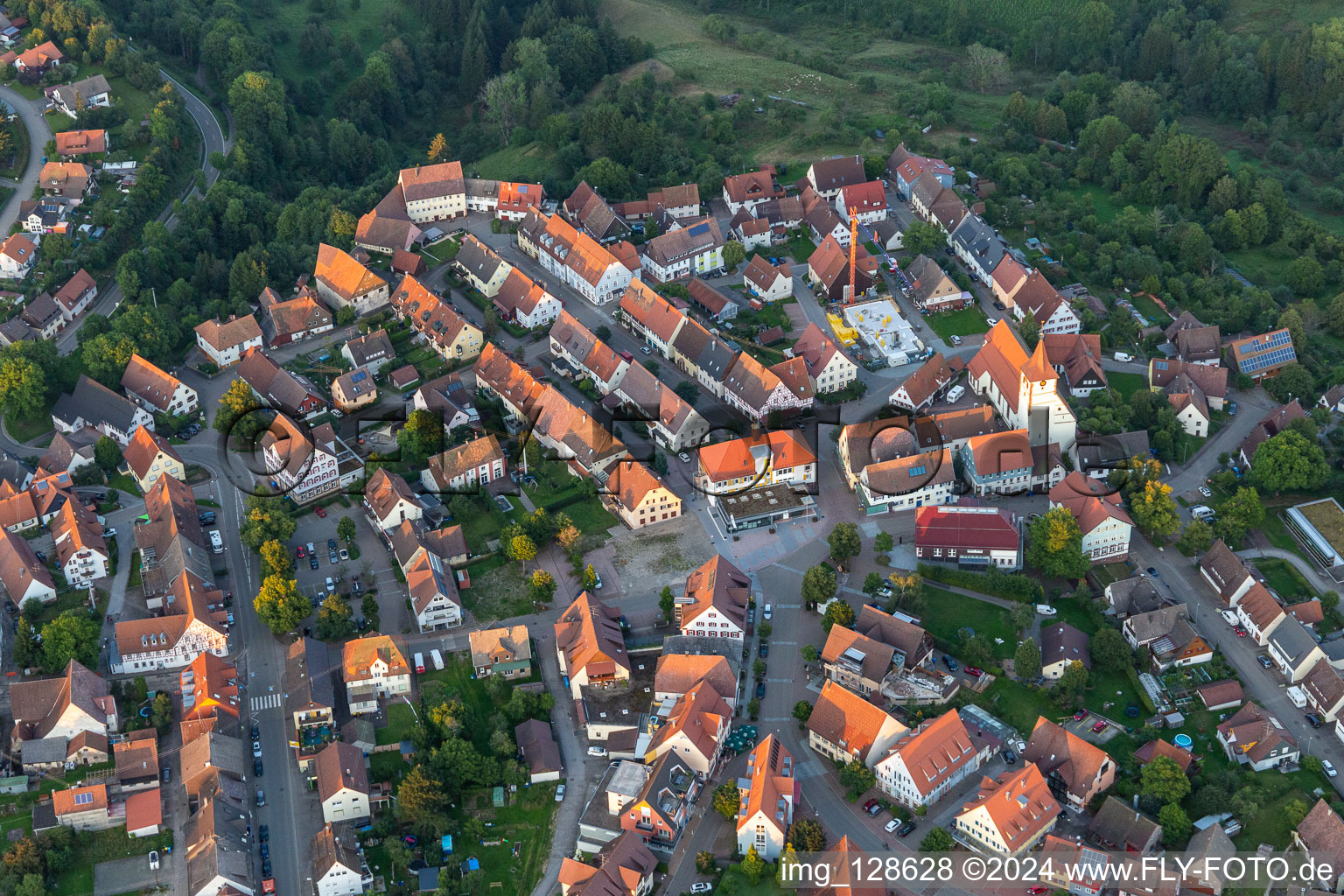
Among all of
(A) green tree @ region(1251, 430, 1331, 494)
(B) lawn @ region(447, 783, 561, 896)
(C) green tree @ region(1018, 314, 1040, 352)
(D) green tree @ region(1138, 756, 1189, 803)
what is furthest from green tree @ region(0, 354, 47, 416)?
(A) green tree @ region(1251, 430, 1331, 494)

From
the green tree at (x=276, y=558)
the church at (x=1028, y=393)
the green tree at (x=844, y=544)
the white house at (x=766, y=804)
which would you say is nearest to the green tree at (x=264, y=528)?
the green tree at (x=276, y=558)

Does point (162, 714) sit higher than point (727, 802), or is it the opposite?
point (727, 802)

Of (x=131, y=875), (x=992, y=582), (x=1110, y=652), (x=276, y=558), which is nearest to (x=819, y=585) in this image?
(x=992, y=582)

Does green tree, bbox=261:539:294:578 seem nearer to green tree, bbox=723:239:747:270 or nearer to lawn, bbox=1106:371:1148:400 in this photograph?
green tree, bbox=723:239:747:270

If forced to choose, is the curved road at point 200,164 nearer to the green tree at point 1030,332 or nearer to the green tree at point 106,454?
the green tree at point 106,454

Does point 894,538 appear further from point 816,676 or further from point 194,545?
point 194,545

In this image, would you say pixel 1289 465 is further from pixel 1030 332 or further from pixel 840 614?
pixel 840 614
